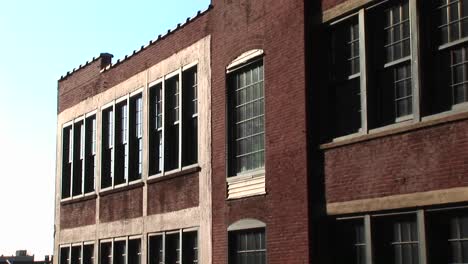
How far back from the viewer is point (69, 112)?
26391 millimetres

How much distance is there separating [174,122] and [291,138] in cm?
543

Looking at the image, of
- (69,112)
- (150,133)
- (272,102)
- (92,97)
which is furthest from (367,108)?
(69,112)

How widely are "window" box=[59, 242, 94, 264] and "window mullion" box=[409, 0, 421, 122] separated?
534 inches

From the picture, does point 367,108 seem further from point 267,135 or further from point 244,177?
point 244,177

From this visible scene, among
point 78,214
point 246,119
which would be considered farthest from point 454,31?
point 78,214

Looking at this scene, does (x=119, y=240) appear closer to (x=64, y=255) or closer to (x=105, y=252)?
(x=105, y=252)

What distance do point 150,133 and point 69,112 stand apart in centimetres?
607

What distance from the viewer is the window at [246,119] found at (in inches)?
661

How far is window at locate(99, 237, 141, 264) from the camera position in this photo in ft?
71.1

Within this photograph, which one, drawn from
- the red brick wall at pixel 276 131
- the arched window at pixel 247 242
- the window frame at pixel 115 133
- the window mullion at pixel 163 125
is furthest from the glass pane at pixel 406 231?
the window frame at pixel 115 133

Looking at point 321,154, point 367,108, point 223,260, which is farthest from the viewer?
point 223,260

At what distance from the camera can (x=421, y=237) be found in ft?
40.8

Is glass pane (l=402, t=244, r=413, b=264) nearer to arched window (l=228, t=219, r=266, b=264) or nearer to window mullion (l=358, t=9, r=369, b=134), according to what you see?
window mullion (l=358, t=9, r=369, b=134)

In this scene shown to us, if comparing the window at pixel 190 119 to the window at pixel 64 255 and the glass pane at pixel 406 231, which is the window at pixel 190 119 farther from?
the window at pixel 64 255
